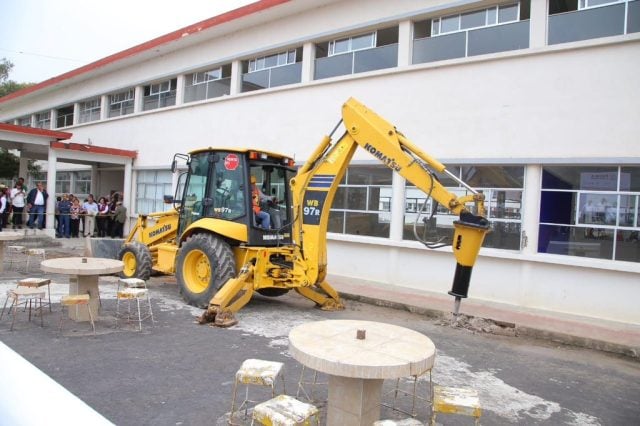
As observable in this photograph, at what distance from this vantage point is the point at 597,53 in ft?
27.7

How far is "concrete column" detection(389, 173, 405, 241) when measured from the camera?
35.1 feet

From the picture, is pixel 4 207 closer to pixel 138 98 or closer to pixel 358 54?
pixel 138 98

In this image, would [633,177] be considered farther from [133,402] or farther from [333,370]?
[133,402]

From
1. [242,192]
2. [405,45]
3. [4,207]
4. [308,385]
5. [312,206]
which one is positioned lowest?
[308,385]

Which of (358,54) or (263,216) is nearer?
(263,216)

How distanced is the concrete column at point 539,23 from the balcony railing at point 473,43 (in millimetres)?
192

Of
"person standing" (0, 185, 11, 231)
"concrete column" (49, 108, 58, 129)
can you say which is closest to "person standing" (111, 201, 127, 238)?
Result: "person standing" (0, 185, 11, 231)

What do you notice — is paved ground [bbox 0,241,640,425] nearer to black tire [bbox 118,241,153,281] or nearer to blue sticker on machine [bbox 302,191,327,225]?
black tire [bbox 118,241,153,281]

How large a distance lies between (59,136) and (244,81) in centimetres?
678

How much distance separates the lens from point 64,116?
23750 millimetres

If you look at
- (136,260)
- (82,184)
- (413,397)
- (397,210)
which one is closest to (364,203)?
(397,210)

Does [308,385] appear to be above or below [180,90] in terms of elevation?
below

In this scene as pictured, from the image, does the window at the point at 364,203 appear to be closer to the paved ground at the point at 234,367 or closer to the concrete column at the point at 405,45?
the concrete column at the point at 405,45

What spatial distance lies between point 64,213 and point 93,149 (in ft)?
7.84
